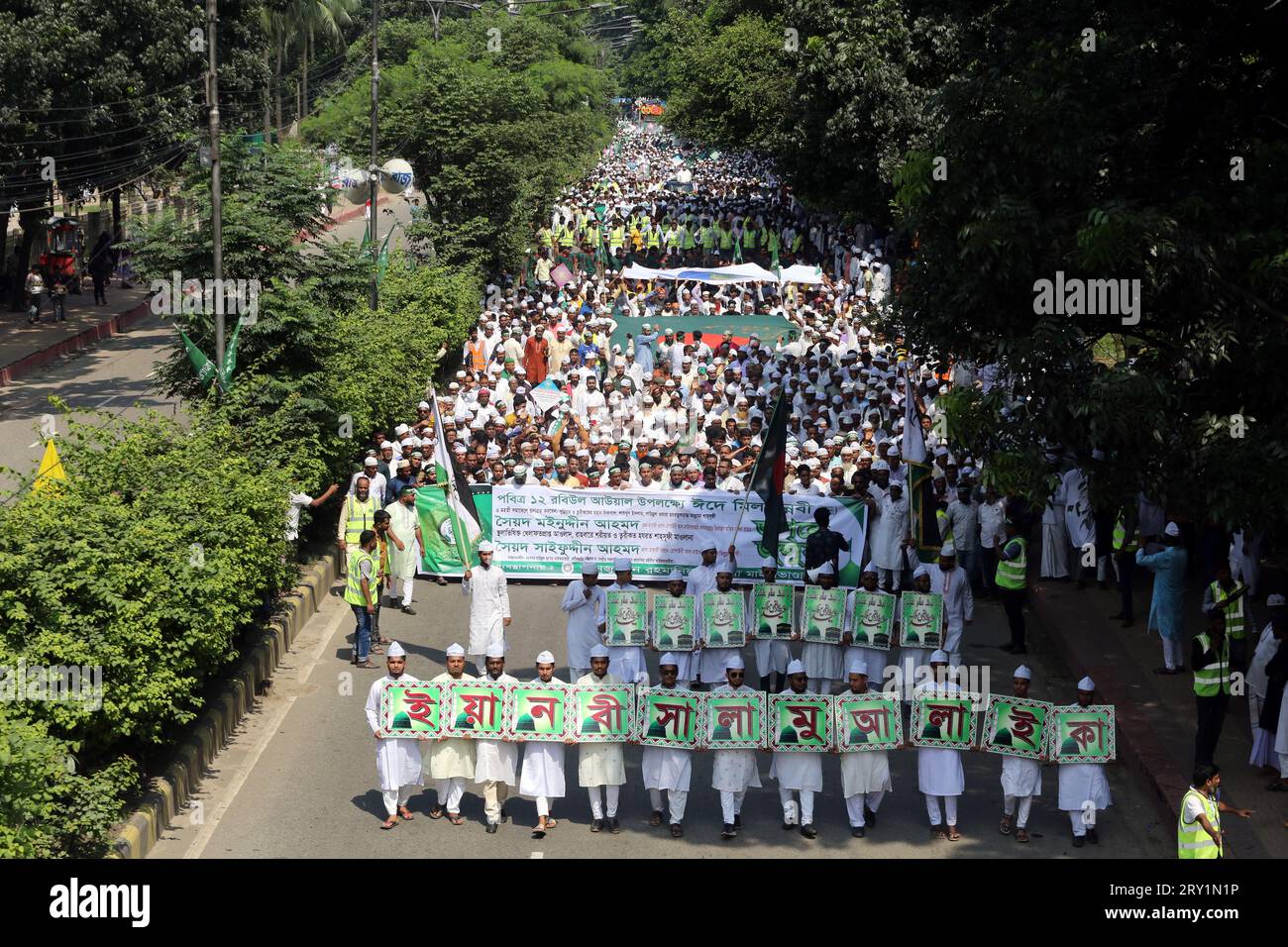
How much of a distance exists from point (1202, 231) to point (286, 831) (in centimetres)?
798

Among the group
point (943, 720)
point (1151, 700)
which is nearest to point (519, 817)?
point (943, 720)

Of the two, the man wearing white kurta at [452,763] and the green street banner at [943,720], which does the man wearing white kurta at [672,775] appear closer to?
the man wearing white kurta at [452,763]

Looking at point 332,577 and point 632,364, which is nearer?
point 332,577

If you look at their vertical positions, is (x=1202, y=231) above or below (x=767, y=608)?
above

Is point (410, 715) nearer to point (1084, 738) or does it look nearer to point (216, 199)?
point (1084, 738)

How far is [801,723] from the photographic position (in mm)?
11141

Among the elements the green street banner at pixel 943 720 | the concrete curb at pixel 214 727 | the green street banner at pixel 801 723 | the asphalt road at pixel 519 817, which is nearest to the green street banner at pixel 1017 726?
the green street banner at pixel 943 720

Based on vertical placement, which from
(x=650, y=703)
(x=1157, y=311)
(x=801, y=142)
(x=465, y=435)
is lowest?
(x=650, y=703)

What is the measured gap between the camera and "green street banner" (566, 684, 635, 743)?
11.2 m

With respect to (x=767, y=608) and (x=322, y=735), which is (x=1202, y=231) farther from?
(x=322, y=735)

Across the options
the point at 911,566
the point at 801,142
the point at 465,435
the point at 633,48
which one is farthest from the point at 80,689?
the point at 633,48

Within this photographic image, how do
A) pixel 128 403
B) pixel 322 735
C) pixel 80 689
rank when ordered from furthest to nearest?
pixel 128 403
pixel 322 735
pixel 80 689

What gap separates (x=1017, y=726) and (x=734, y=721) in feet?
6.63

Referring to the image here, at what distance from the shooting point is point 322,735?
1305cm
